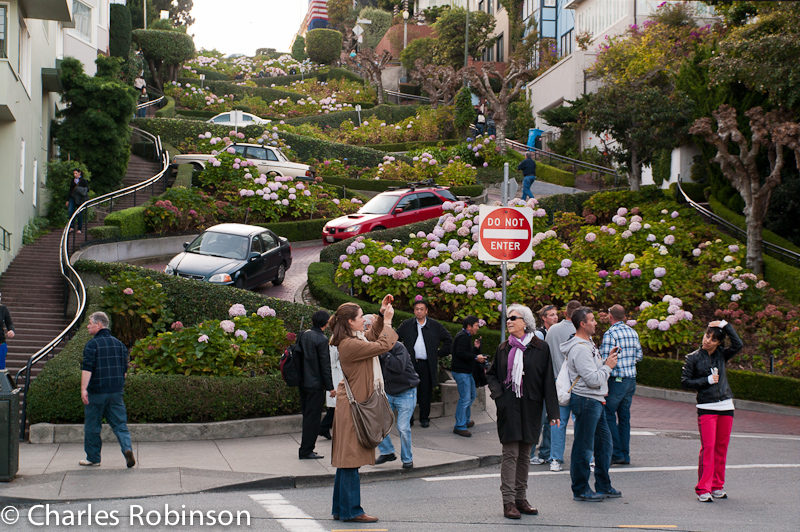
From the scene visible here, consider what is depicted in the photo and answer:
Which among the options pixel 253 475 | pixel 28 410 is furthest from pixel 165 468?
pixel 28 410

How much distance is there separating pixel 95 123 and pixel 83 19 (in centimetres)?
1105

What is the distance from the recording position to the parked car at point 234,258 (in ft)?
53.1

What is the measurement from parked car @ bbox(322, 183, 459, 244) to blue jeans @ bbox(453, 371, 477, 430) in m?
11.1

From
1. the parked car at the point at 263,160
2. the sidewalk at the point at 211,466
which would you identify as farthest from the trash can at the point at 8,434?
the parked car at the point at 263,160

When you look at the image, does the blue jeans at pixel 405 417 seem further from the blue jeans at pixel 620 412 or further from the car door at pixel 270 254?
the car door at pixel 270 254

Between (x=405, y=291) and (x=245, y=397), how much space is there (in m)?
6.01

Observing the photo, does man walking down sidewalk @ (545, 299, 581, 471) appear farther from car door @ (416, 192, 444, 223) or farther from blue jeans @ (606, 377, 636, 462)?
car door @ (416, 192, 444, 223)

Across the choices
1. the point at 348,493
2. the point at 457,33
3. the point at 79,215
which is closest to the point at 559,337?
the point at 348,493

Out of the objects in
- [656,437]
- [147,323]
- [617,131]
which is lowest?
[656,437]

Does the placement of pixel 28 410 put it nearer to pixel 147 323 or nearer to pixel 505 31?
pixel 147 323

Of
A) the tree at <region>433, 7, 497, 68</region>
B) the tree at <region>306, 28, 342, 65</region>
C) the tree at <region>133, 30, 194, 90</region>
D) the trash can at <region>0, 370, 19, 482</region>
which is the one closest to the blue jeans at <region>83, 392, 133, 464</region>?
the trash can at <region>0, 370, 19, 482</region>

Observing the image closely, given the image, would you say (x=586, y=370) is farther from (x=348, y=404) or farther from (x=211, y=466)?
(x=211, y=466)

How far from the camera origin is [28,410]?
10062 mm

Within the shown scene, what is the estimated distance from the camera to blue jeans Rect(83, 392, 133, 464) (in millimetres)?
8516
